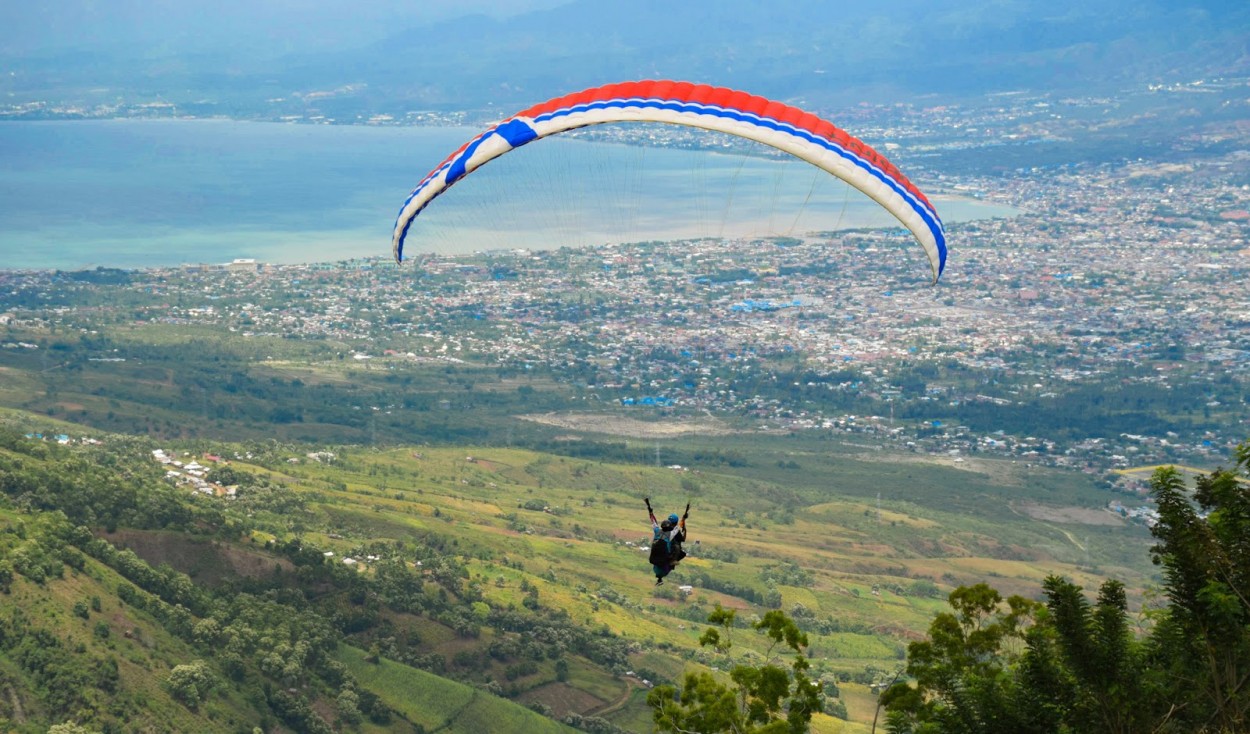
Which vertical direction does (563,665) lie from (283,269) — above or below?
below

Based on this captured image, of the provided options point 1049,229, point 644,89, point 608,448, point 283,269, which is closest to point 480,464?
point 608,448

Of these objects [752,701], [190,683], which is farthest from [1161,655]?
[190,683]

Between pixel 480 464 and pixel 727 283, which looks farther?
pixel 727 283

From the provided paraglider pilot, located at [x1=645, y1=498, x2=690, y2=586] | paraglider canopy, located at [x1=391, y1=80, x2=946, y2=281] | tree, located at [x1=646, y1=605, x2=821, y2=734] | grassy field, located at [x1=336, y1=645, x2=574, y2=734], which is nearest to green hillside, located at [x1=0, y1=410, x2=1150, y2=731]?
grassy field, located at [x1=336, y1=645, x2=574, y2=734]

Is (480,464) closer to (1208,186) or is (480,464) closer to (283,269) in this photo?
(283,269)

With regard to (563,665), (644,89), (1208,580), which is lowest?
(563,665)

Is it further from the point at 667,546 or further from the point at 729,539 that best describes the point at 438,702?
the point at 667,546

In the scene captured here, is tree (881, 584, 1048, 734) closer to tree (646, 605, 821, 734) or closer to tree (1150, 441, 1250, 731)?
tree (646, 605, 821, 734)

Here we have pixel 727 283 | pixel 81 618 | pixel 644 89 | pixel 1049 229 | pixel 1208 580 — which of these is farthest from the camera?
pixel 1049 229
